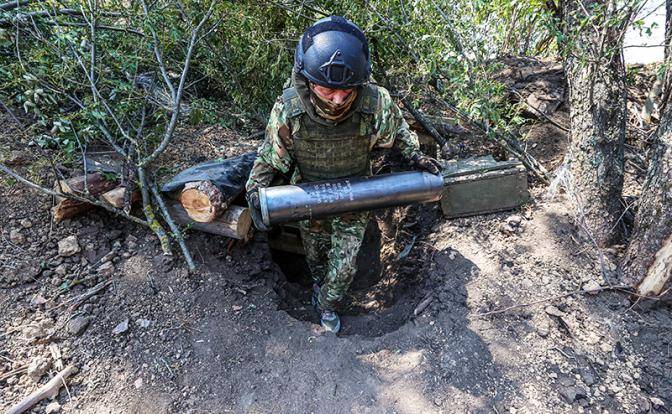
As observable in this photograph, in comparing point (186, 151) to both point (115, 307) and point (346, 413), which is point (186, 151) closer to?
point (115, 307)

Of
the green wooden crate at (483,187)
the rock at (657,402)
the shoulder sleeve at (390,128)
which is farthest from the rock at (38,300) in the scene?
the rock at (657,402)

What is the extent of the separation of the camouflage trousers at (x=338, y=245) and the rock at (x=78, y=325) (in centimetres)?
168

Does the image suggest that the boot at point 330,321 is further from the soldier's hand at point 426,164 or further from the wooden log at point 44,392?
the wooden log at point 44,392

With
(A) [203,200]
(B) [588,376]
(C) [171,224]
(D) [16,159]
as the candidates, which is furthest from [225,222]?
(B) [588,376]

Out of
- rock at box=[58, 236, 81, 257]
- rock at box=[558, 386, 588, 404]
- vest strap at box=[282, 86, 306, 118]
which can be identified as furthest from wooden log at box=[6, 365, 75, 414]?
rock at box=[558, 386, 588, 404]

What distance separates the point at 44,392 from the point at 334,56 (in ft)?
8.59

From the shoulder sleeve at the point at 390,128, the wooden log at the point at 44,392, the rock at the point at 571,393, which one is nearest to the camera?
the wooden log at the point at 44,392

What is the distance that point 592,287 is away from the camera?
291 cm

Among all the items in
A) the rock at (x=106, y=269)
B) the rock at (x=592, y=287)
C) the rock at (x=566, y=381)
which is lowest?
the rock at (x=566, y=381)

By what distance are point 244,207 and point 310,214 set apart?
0.71m

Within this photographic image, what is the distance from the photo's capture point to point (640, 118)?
3.93 meters

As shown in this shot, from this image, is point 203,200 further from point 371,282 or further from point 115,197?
point 371,282

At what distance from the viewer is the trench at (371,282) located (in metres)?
3.37

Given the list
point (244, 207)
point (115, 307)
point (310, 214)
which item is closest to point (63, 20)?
point (244, 207)
